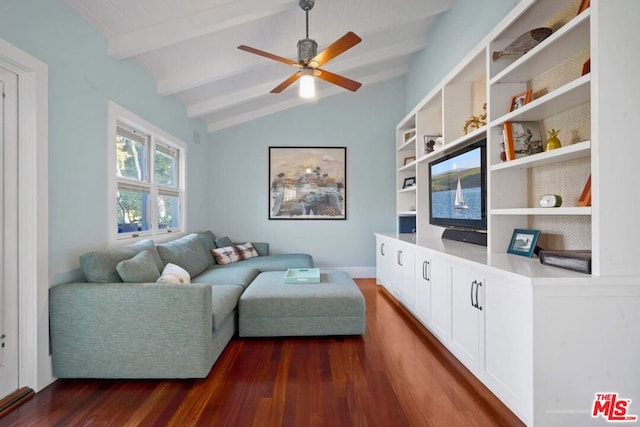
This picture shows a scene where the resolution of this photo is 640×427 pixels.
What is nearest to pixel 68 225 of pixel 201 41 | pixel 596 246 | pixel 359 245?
pixel 201 41

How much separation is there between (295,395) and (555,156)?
1998mm

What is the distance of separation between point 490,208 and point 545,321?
0.95 meters

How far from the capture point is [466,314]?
204 centimetres

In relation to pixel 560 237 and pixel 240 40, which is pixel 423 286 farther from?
pixel 240 40

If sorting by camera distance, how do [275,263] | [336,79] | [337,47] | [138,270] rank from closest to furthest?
[138,270]
[337,47]
[336,79]
[275,263]

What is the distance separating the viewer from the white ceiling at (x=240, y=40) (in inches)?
97.0

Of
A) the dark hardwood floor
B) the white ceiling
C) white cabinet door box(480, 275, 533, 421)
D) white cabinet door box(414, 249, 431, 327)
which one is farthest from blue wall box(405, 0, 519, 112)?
the dark hardwood floor

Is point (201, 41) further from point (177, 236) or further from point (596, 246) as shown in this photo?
point (596, 246)

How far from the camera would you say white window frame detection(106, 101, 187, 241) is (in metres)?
2.59

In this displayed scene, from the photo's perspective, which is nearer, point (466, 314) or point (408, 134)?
point (466, 314)

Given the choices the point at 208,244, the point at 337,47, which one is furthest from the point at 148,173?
the point at 337,47

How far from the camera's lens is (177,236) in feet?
13.0

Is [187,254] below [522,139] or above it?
below

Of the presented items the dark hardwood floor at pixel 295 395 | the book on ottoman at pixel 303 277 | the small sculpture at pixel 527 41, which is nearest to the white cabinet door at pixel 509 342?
the dark hardwood floor at pixel 295 395
